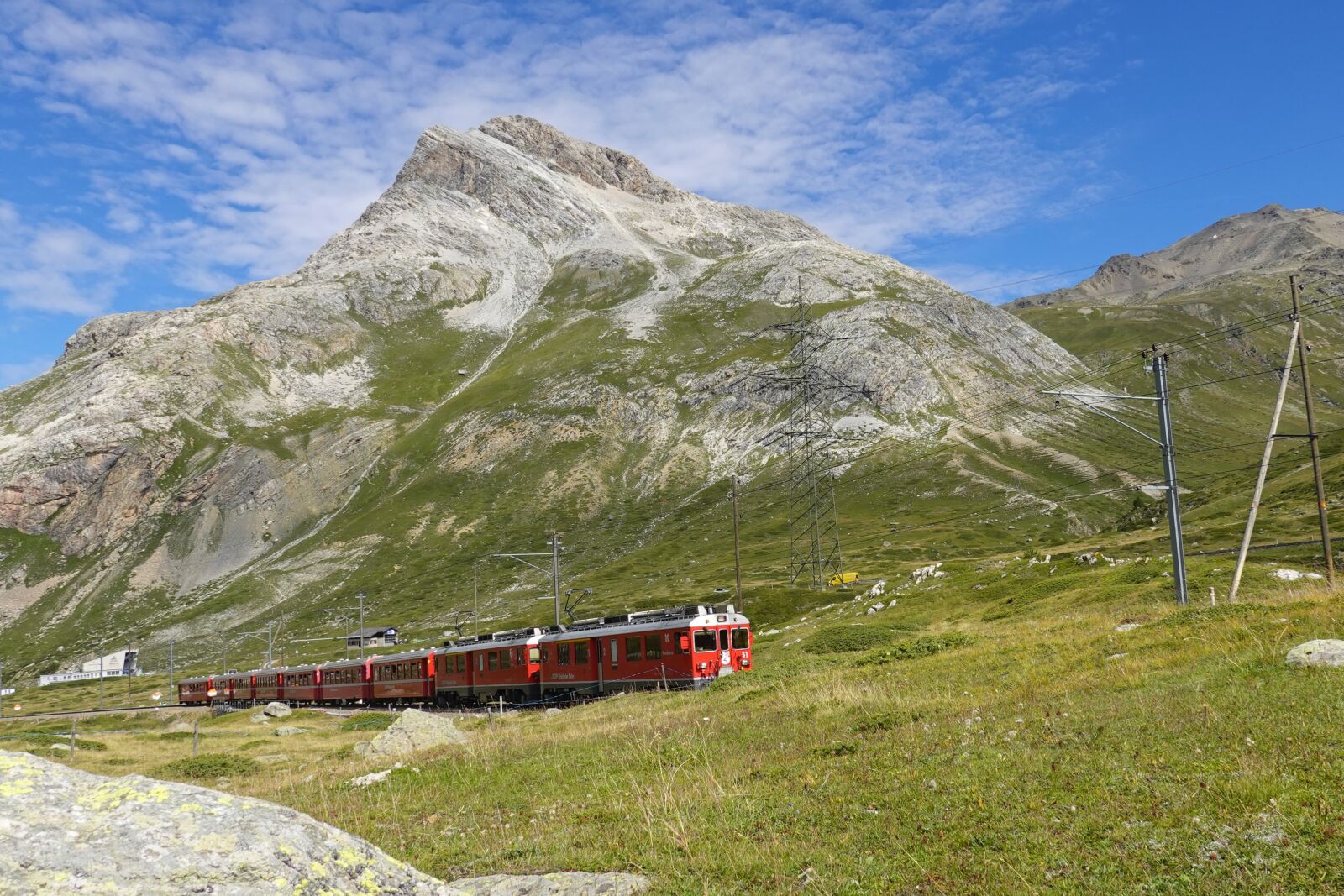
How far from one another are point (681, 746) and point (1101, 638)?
39.1 ft

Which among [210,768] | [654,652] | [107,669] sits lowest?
[107,669]

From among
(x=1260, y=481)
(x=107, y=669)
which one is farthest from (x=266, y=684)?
(x=107, y=669)

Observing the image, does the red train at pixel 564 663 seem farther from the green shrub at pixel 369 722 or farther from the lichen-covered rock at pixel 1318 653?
the lichen-covered rock at pixel 1318 653

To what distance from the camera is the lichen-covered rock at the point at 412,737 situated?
86.1 feet

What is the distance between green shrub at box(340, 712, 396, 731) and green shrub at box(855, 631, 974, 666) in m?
28.8

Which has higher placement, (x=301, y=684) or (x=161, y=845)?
(x=161, y=845)

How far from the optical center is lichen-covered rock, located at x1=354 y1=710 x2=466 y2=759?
2623 centimetres

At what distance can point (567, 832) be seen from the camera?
11.4m

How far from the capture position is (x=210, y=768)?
96.3 ft

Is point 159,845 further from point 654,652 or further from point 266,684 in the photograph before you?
point 266,684

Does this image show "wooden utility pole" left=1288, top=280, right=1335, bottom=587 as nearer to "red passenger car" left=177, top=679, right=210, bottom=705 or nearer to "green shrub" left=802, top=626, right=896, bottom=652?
"green shrub" left=802, top=626, right=896, bottom=652

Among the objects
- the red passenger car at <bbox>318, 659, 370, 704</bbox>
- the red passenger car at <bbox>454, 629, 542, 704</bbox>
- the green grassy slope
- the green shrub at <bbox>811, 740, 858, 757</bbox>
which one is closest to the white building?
the red passenger car at <bbox>318, 659, 370, 704</bbox>

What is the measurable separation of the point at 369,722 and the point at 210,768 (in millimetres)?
22094

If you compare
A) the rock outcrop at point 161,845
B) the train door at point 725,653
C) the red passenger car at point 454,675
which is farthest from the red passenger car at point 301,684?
the rock outcrop at point 161,845
